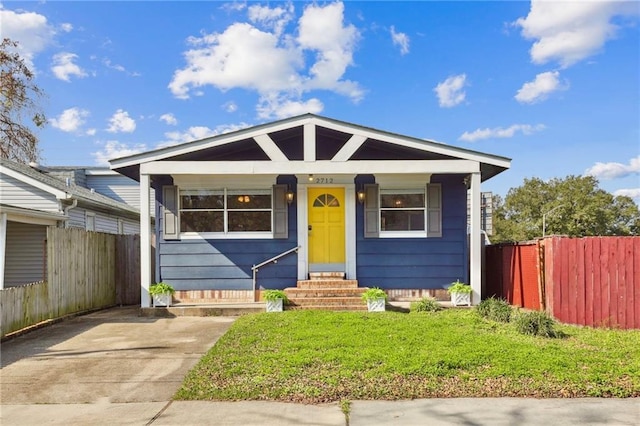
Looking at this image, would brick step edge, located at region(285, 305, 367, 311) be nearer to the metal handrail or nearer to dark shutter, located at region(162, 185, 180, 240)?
the metal handrail

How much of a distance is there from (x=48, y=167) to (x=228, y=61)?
10094 mm

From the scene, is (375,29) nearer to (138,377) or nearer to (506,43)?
(506,43)

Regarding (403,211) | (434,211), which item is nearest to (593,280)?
(434,211)

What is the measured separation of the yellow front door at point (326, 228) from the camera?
938cm

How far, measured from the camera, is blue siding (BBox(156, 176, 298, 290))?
924 cm

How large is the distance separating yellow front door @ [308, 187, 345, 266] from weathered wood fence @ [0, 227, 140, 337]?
4.57 m

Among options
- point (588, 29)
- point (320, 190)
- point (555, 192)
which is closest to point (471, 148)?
point (320, 190)

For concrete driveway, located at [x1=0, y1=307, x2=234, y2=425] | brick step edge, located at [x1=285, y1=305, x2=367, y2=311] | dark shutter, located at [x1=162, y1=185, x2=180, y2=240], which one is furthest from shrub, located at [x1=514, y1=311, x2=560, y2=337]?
dark shutter, located at [x1=162, y1=185, x2=180, y2=240]

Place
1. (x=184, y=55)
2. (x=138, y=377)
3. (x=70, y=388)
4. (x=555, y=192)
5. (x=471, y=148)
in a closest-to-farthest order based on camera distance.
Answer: (x=70, y=388) < (x=138, y=377) < (x=471, y=148) < (x=184, y=55) < (x=555, y=192)

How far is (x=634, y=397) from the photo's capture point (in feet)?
12.7

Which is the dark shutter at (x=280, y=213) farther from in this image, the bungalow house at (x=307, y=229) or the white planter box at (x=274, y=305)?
the white planter box at (x=274, y=305)

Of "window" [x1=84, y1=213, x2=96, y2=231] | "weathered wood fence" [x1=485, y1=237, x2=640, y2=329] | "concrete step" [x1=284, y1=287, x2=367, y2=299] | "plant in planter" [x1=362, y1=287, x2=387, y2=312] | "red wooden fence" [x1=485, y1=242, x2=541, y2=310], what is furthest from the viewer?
"window" [x1=84, y1=213, x2=96, y2=231]

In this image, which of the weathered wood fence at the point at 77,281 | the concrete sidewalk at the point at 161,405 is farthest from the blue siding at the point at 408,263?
the weathered wood fence at the point at 77,281

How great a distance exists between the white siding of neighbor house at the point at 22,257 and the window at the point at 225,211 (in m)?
5.07
